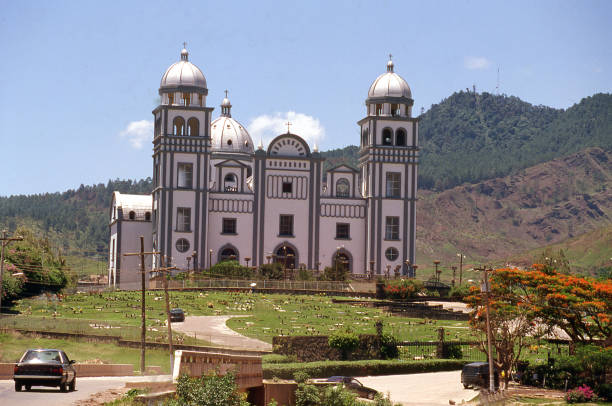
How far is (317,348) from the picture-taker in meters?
45.5

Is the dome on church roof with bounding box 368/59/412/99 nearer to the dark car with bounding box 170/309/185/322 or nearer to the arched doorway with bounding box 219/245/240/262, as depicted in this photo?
the arched doorway with bounding box 219/245/240/262

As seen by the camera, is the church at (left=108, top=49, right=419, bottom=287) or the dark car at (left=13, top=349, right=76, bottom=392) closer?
the dark car at (left=13, top=349, right=76, bottom=392)

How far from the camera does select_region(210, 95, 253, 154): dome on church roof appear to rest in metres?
97.1

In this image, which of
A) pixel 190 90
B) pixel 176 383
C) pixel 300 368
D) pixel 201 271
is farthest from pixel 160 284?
pixel 176 383

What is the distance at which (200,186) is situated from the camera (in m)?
84.9

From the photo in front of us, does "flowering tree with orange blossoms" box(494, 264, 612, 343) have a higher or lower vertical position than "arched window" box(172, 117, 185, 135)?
lower

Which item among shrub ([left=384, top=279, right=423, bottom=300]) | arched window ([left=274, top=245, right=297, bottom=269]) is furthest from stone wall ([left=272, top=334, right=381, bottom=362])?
arched window ([left=274, top=245, right=297, bottom=269])

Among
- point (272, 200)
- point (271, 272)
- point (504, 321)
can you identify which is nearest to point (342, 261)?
point (272, 200)

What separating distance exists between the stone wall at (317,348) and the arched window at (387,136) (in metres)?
44.4

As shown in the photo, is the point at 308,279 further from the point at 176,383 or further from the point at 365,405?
the point at 176,383

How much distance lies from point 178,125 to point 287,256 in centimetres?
1432

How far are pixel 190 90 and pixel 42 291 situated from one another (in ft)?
77.7

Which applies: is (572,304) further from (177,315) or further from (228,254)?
(228,254)

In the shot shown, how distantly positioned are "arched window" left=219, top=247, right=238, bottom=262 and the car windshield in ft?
197
